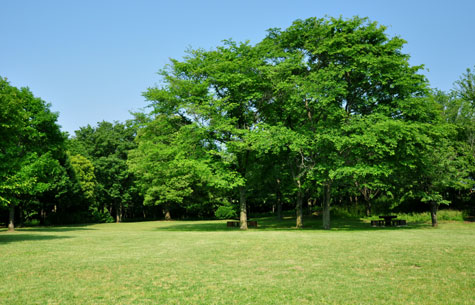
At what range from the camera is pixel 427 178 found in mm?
31391

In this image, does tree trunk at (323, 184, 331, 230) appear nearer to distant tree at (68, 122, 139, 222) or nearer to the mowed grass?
the mowed grass

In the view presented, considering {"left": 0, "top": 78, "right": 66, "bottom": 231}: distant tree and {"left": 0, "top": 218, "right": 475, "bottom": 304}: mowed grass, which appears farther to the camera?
{"left": 0, "top": 78, "right": 66, "bottom": 231}: distant tree

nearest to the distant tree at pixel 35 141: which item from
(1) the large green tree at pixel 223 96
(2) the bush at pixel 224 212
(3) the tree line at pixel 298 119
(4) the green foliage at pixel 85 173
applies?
(3) the tree line at pixel 298 119

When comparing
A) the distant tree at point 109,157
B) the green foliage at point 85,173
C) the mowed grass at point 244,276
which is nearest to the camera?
the mowed grass at point 244,276

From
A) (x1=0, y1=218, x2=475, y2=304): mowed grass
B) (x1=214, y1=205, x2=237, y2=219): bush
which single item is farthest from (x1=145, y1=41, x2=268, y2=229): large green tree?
(x1=214, y1=205, x2=237, y2=219): bush

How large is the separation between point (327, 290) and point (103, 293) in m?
5.03

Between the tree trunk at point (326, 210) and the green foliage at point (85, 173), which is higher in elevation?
the green foliage at point (85, 173)

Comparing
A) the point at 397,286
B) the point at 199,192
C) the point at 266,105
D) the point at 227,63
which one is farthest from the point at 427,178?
the point at 199,192

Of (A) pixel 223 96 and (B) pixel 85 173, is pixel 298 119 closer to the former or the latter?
(A) pixel 223 96

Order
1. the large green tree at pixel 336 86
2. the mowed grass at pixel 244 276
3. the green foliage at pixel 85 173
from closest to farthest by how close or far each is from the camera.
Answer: the mowed grass at pixel 244 276, the large green tree at pixel 336 86, the green foliage at pixel 85 173

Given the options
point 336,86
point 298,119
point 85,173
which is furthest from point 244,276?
point 85,173

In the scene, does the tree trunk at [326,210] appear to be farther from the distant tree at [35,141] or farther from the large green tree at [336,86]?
the distant tree at [35,141]

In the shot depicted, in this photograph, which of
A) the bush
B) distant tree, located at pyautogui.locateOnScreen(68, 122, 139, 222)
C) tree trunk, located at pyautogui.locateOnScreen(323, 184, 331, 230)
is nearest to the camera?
tree trunk, located at pyautogui.locateOnScreen(323, 184, 331, 230)

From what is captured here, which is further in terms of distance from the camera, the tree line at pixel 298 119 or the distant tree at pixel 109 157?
the distant tree at pixel 109 157
